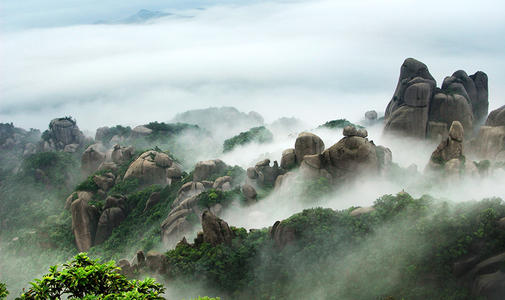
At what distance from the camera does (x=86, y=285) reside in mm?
18578

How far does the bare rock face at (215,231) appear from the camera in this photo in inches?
1727

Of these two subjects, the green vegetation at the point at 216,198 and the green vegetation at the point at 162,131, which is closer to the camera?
the green vegetation at the point at 216,198

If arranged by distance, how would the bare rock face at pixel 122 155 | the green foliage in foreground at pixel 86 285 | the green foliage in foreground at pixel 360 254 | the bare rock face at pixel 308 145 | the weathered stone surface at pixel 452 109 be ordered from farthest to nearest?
1. the bare rock face at pixel 122 155
2. the weathered stone surface at pixel 452 109
3. the bare rock face at pixel 308 145
4. the green foliage in foreground at pixel 360 254
5. the green foliage in foreground at pixel 86 285

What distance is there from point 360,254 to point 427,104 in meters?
30.2

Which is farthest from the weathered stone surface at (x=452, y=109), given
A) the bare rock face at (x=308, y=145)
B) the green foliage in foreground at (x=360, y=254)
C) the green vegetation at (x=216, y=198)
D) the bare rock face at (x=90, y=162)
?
the bare rock face at (x=90, y=162)

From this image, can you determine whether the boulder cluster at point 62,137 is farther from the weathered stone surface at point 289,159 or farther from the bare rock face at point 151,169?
the weathered stone surface at point 289,159

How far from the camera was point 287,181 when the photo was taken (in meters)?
54.2

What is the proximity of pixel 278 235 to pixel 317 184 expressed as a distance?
10.8 m

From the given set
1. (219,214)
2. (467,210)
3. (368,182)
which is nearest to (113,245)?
(219,214)

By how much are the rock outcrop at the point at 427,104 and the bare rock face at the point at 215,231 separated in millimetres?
29635

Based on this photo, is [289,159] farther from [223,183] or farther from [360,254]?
[360,254]

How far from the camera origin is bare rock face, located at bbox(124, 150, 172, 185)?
71062mm

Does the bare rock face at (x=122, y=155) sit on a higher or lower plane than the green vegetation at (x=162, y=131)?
lower

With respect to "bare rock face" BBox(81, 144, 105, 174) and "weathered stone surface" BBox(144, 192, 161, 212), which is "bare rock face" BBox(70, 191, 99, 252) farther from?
"bare rock face" BBox(81, 144, 105, 174)
